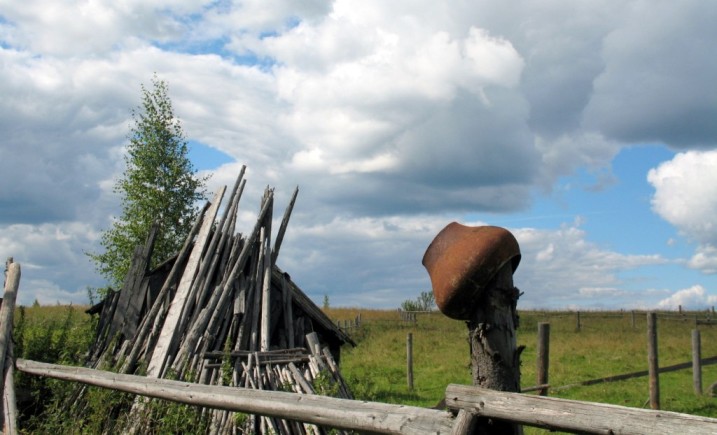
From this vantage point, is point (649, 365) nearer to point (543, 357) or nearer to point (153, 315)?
point (543, 357)

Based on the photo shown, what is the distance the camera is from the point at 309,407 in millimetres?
4062

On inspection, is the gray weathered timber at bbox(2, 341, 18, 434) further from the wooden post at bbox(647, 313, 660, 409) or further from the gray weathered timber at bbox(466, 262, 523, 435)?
the wooden post at bbox(647, 313, 660, 409)

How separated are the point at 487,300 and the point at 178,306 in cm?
663

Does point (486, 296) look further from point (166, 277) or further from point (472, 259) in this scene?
point (166, 277)

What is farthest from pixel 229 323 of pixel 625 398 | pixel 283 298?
pixel 625 398

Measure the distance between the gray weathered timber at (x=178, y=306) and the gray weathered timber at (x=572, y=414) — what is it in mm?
6009

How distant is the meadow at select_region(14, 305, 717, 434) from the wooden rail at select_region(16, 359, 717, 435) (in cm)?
110

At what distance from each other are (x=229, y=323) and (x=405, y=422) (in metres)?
6.15

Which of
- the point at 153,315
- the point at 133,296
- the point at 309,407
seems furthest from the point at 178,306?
the point at 309,407

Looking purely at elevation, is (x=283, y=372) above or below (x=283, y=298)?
below

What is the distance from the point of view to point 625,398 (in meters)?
15.1

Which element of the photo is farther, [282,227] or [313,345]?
[282,227]

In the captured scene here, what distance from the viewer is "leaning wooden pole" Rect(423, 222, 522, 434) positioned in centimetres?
359

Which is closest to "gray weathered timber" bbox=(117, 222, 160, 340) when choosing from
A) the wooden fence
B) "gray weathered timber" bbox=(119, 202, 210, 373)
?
"gray weathered timber" bbox=(119, 202, 210, 373)
